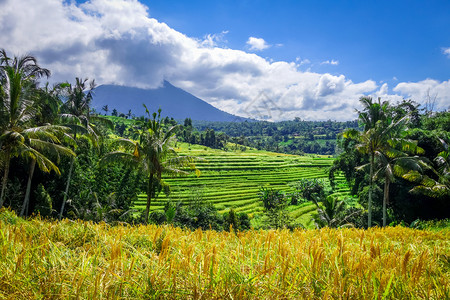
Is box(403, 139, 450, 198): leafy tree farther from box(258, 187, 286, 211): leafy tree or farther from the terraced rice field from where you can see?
box(258, 187, 286, 211): leafy tree

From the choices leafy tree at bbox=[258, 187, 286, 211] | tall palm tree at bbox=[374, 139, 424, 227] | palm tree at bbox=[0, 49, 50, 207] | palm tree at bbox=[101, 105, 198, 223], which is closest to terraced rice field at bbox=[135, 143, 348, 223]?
leafy tree at bbox=[258, 187, 286, 211]

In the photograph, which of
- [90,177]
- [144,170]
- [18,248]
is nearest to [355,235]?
[18,248]

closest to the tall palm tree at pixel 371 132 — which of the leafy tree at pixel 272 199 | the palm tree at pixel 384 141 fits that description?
the palm tree at pixel 384 141

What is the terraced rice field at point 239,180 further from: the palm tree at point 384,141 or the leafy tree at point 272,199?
the palm tree at point 384,141

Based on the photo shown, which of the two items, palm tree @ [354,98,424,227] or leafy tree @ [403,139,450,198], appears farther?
palm tree @ [354,98,424,227]

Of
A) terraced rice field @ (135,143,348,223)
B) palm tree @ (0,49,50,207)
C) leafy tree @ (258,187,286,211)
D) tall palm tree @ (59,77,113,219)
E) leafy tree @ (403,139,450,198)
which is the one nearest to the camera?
palm tree @ (0,49,50,207)

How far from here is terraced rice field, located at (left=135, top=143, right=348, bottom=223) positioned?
41406 mm

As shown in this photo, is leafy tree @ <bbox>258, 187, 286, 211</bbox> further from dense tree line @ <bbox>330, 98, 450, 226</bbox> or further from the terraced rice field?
dense tree line @ <bbox>330, 98, 450, 226</bbox>

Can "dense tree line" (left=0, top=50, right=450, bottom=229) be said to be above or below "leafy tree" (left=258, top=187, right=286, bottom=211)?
above

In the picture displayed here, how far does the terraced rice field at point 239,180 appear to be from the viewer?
41406 millimetres

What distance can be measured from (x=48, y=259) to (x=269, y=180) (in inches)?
2157

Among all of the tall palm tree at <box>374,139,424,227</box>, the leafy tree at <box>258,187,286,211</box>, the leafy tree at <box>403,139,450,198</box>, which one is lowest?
the leafy tree at <box>258,187,286,211</box>

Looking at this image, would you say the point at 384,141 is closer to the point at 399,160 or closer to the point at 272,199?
the point at 399,160

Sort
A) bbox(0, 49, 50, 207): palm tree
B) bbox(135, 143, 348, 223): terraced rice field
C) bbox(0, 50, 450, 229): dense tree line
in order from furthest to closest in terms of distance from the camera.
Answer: bbox(135, 143, 348, 223): terraced rice field → bbox(0, 50, 450, 229): dense tree line → bbox(0, 49, 50, 207): palm tree
